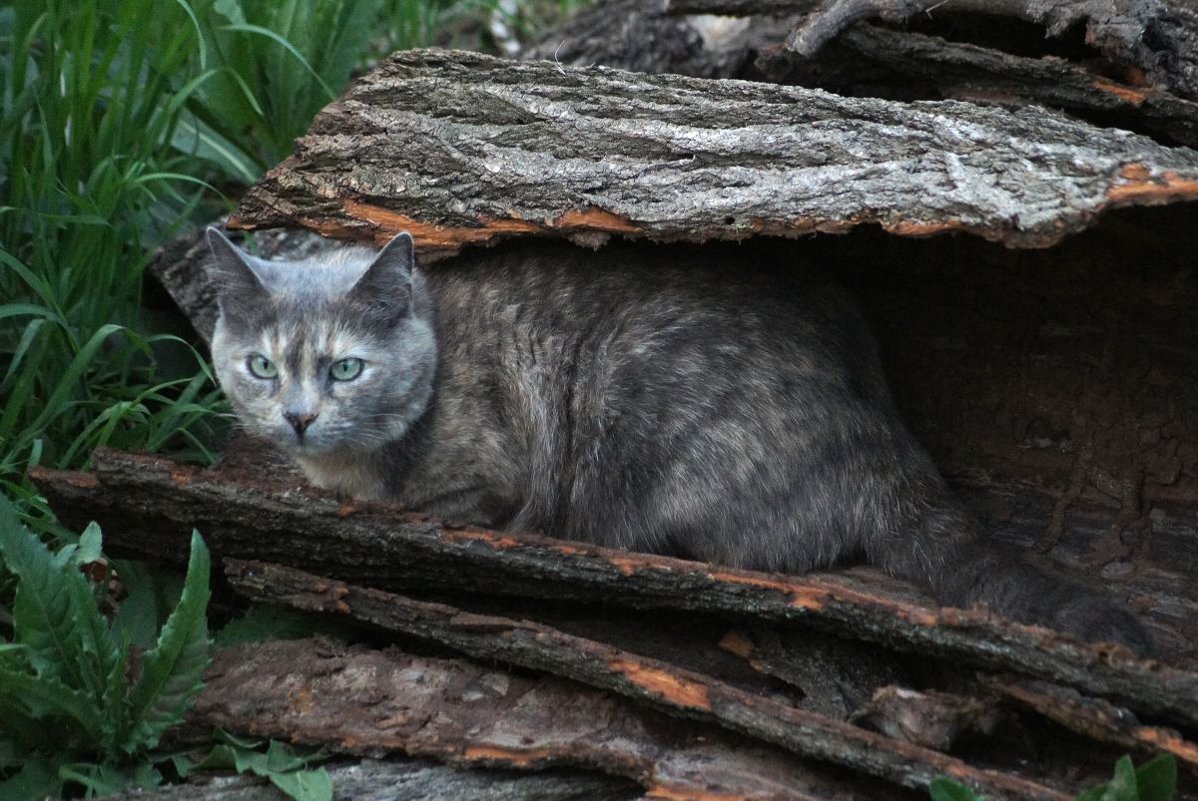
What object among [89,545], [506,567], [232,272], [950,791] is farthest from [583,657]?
[232,272]

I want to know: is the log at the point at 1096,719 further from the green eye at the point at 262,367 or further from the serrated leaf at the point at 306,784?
the green eye at the point at 262,367

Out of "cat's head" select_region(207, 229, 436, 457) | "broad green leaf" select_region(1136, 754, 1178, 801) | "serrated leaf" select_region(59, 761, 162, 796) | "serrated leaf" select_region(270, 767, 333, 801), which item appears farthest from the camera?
"cat's head" select_region(207, 229, 436, 457)

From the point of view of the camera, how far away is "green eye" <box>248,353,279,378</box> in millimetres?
3447

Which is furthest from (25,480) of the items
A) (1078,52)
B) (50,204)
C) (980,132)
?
(1078,52)

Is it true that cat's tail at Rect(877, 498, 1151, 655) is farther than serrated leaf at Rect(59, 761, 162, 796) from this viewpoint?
No

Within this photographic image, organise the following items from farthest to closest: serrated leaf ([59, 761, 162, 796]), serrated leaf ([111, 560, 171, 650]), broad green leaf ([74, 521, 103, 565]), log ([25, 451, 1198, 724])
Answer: serrated leaf ([111, 560, 171, 650]), broad green leaf ([74, 521, 103, 565]), serrated leaf ([59, 761, 162, 796]), log ([25, 451, 1198, 724])

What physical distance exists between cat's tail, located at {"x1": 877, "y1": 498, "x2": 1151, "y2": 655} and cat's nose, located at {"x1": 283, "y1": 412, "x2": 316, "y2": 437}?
1.58 metres

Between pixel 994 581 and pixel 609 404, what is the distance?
1.12 meters

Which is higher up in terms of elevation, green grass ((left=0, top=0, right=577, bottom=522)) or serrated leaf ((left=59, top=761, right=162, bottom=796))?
green grass ((left=0, top=0, right=577, bottom=522))

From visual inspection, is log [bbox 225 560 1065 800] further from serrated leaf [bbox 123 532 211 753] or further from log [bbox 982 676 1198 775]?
serrated leaf [bbox 123 532 211 753]

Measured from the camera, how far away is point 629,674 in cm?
289

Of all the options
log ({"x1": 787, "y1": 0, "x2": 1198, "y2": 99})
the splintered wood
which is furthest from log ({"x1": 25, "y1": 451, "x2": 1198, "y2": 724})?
log ({"x1": 787, "y1": 0, "x2": 1198, "y2": 99})

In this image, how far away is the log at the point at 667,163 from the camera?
2719 millimetres

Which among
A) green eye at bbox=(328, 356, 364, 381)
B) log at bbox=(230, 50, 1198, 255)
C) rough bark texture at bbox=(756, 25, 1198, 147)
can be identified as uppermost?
rough bark texture at bbox=(756, 25, 1198, 147)
